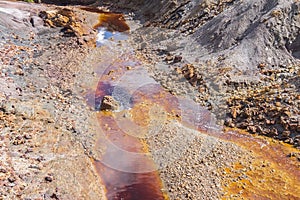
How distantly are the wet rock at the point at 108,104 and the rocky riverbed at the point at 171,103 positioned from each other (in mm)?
499

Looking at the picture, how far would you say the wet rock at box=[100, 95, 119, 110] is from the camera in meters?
23.9

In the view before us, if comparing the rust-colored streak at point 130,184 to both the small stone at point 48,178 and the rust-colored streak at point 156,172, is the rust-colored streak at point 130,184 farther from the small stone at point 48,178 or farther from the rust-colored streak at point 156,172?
the small stone at point 48,178

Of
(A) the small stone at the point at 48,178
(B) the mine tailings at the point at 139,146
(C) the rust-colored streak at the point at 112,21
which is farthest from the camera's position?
(C) the rust-colored streak at the point at 112,21

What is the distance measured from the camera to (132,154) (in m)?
19.9

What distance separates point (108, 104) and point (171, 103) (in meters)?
5.02

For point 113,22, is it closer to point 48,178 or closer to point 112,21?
point 112,21

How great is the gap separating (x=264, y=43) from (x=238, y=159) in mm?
12461

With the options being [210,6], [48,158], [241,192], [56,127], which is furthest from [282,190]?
[210,6]

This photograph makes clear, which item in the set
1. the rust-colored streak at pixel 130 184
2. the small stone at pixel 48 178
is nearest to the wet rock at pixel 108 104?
the rust-colored streak at pixel 130 184

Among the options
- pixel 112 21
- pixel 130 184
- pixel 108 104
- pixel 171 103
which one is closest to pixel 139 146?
pixel 130 184

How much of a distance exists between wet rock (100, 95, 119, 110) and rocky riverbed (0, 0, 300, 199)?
0.50m

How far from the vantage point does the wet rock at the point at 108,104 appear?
2389 cm

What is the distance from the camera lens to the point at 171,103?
24.7m

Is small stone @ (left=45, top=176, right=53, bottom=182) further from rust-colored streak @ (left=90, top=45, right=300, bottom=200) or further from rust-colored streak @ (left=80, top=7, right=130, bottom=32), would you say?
rust-colored streak @ (left=80, top=7, right=130, bottom=32)
